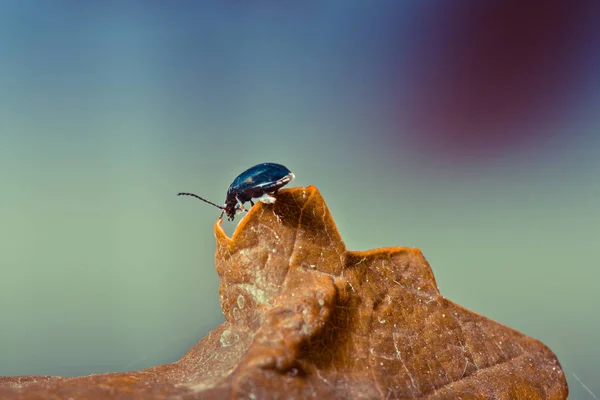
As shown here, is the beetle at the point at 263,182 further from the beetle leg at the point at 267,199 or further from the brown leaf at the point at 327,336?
the brown leaf at the point at 327,336

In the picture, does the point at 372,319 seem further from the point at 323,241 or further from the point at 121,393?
the point at 121,393

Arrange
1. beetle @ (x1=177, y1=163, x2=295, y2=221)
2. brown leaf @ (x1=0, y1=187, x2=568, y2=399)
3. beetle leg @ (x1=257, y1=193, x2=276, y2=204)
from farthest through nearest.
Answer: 1. beetle @ (x1=177, y1=163, x2=295, y2=221)
2. beetle leg @ (x1=257, y1=193, x2=276, y2=204)
3. brown leaf @ (x1=0, y1=187, x2=568, y2=399)

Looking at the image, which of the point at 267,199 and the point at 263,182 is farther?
the point at 263,182

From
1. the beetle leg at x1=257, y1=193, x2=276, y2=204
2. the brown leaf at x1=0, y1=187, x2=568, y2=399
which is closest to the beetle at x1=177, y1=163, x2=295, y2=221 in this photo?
the beetle leg at x1=257, y1=193, x2=276, y2=204

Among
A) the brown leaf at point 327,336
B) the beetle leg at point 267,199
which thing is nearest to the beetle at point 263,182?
the beetle leg at point 267,199

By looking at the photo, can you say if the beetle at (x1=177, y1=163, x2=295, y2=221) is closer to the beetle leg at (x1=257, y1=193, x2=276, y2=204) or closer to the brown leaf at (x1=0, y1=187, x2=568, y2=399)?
the beetle leg at (x1=257, y1=193, x2=276, y2=204)

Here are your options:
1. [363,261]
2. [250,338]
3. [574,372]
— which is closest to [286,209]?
[363,261]

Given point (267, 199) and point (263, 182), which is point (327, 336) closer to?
point (267, 199)

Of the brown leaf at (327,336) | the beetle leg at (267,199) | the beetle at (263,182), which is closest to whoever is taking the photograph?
the brown leaf at (327,336)

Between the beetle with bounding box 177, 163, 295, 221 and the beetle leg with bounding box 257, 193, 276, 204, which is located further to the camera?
the beetle with bounding box 177, 163, 295, 221

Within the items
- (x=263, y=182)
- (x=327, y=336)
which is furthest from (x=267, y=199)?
(x=327, y=336)
